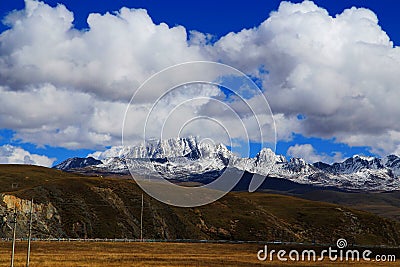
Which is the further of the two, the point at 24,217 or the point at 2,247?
the point at 24,217

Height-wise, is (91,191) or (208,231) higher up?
(91,191)

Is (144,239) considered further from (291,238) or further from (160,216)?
(291,238)

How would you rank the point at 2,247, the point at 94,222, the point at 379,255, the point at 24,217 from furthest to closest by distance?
the point at 94,222 → the point at 24,217 → the point at 379,255 → the point at 2,247

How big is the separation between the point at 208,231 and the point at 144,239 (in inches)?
1139

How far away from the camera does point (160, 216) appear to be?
602ft

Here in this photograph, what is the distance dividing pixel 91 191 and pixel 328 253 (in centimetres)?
8729

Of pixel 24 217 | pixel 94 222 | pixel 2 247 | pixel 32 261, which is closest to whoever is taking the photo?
pixel 32 261

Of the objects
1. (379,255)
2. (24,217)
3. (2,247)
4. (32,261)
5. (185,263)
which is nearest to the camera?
(32,261)

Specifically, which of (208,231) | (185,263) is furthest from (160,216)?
(185,263)

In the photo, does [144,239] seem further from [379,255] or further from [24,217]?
[379,255]

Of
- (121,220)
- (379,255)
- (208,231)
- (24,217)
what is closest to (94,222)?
(121,220)

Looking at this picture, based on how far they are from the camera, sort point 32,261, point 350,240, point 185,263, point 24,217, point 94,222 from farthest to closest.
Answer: point 350,240 → point 94,222 → point 24,217 → point 185,263 → point 32,261

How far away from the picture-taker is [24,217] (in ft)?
495

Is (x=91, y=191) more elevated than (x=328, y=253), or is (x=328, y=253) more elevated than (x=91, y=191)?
(x=91, y=191)
